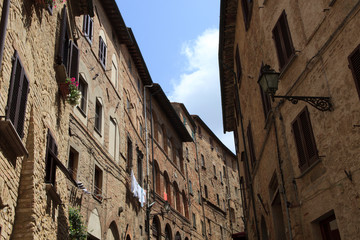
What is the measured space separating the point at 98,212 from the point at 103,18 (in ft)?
29.1

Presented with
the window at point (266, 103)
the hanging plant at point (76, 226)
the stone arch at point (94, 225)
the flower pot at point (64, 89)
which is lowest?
the hanging plant at point (76, 226)

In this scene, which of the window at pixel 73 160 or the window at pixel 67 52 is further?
the window at pixel 73 160

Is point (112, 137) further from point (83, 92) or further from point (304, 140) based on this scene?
point (304, 140)

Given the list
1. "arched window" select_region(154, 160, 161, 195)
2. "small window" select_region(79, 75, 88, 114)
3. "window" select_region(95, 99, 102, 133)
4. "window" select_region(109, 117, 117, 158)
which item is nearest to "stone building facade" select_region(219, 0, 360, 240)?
"small window" select_region(79, 75, 88, 114)

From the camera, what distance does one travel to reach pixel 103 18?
1789 centimetres

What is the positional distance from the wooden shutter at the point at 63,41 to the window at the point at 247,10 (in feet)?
18.0

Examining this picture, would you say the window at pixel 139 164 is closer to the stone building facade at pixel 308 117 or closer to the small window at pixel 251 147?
the small window at pixel 251 147

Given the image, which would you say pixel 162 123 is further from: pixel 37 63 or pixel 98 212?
pixel 37 63

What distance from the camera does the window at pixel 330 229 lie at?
7.48 m

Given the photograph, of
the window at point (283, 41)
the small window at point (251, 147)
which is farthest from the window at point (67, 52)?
the small window at point (251, 147)

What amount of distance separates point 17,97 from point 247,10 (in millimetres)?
8695

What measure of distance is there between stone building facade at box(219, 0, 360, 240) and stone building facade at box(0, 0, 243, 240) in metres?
4.71

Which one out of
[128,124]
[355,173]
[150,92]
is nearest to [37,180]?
[355,173]

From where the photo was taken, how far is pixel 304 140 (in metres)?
8.43
